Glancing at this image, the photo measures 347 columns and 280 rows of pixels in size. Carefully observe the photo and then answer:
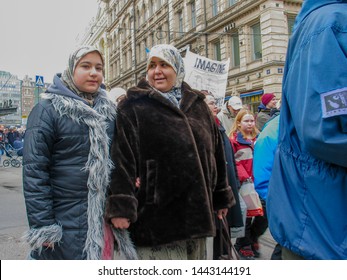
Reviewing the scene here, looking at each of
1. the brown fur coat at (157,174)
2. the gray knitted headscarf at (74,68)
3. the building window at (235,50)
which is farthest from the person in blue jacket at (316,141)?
the building window at (235,50)

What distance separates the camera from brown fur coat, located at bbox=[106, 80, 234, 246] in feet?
7.00

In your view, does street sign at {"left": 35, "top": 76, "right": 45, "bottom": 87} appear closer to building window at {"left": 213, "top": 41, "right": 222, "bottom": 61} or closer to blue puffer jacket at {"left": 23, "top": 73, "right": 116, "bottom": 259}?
building window at {"left": 213, "top": 41, "right": 222, "bottom": 61}

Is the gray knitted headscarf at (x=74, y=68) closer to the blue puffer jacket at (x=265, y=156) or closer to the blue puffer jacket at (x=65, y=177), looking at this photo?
the blue puffer jacket at (x=65, y=177)

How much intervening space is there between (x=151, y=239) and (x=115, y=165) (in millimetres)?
504

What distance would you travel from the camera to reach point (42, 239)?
6.25 feet

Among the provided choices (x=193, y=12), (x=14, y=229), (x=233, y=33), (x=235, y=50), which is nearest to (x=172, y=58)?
(x=14, y=229)

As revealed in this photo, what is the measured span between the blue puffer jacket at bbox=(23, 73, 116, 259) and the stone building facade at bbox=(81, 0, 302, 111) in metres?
15.4

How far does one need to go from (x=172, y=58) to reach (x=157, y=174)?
2.75 feet

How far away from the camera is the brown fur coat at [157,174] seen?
213 centimetres

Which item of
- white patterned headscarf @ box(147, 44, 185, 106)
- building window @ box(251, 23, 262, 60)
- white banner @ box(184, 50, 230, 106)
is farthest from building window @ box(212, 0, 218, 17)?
white patterned headscarf @ box(147, 44, 185, 106)

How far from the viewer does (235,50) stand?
20.3 meters

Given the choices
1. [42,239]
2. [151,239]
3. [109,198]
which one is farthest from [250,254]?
[42,239]
